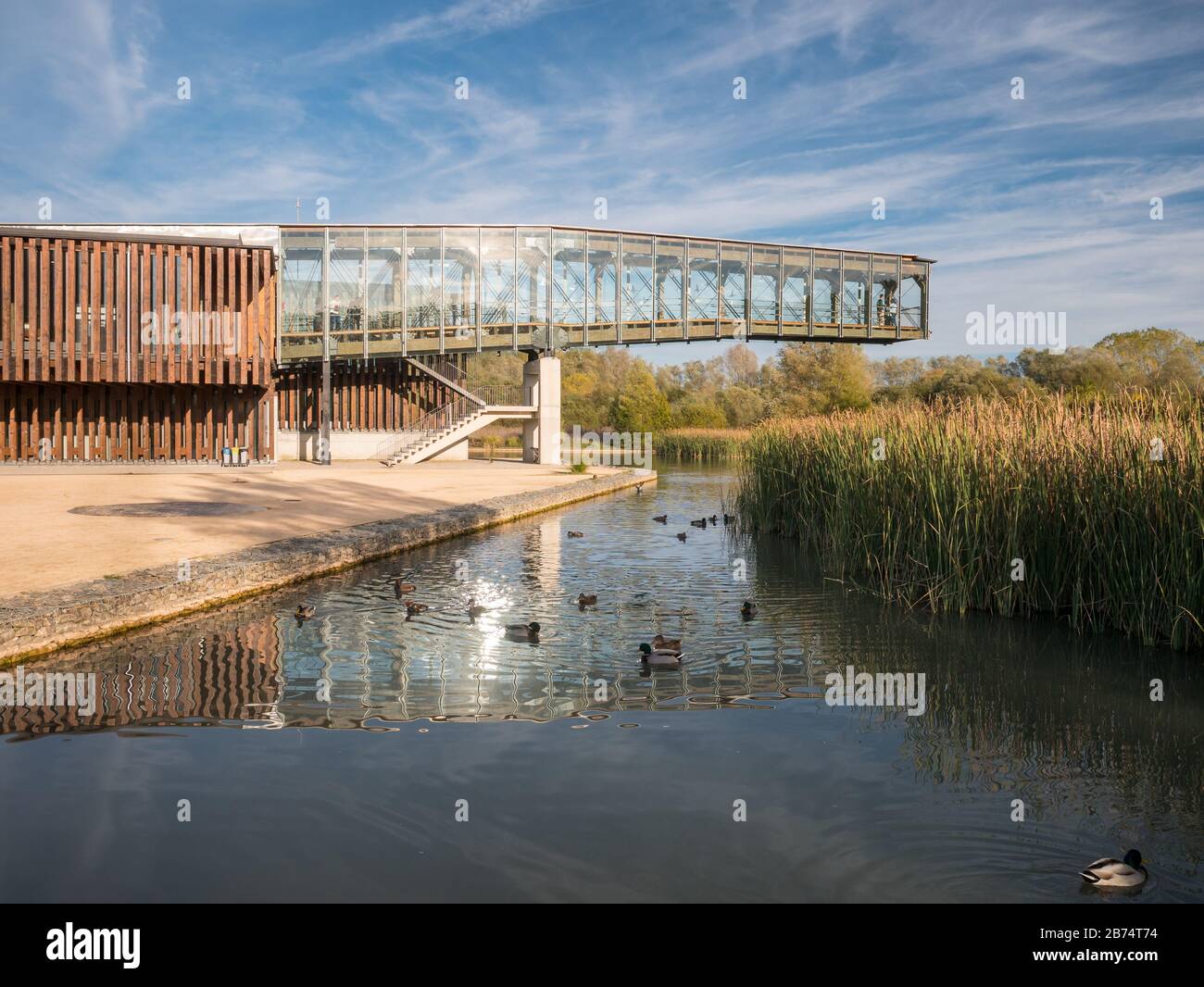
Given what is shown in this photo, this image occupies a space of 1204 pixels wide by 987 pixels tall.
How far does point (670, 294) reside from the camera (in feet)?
129

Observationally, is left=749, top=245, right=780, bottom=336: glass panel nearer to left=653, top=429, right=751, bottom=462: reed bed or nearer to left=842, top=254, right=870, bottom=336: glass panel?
left=842, top=254, right=870, bottom=336: glass panel

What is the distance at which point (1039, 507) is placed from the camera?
10.3 metres

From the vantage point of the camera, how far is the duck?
9.39 m

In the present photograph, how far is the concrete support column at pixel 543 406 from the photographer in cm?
3875

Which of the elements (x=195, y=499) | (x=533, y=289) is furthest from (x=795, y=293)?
(x=195, y=499)

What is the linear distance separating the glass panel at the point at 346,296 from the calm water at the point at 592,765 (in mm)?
28014

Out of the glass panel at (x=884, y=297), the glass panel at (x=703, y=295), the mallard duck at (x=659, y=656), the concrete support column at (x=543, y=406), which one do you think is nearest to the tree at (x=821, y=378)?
the glass panel at (x=884, y=297)

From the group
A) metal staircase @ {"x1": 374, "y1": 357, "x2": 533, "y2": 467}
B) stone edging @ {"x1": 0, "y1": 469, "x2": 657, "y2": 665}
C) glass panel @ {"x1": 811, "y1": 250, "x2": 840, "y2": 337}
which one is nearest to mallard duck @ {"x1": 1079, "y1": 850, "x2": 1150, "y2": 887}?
stone edging @ {"x1": 0, "y1": 469, "x2": 657, "y2": 665}

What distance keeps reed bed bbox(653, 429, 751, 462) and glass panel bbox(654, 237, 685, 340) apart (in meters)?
11.1

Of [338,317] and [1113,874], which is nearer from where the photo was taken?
[1113,874]

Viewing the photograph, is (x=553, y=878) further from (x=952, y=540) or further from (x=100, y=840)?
(x=952, y=540)

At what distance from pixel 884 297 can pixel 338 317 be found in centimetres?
2230

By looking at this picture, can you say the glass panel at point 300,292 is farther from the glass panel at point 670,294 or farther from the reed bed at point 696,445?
the reed bed at point 696,445

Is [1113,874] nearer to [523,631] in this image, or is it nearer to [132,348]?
[523,631]
